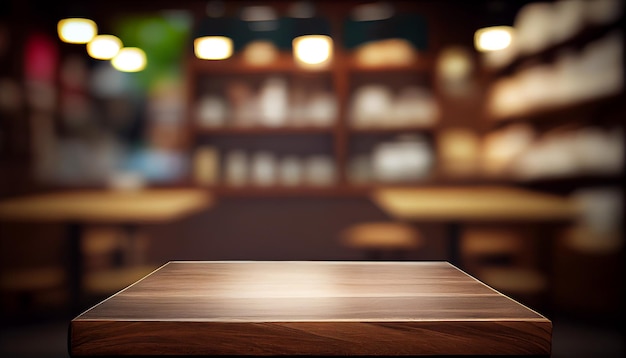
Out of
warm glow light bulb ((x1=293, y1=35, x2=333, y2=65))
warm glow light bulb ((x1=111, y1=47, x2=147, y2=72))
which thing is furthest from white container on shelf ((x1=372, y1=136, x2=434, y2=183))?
warm glow light bulb ((x1=111, y1=47, x2=147, y2=72))

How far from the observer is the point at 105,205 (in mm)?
3703

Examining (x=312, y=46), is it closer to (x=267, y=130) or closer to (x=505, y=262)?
(x=267, y=130)

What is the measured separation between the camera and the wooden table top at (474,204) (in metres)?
3.28

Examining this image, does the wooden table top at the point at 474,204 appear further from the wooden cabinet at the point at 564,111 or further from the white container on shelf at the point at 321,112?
the white container on shelf at the point at 321,112

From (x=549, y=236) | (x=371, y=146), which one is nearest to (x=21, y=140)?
(x=371, y=146)

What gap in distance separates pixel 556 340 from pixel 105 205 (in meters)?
2.90

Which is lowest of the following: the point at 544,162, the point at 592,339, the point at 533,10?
the point at 592,339

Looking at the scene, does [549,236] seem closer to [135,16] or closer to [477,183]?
[477,183]

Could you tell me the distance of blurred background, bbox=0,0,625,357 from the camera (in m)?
3.77

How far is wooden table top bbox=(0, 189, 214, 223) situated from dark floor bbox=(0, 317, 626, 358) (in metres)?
0.65

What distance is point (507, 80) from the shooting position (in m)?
4.30

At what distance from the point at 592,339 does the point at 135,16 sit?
4.00 m

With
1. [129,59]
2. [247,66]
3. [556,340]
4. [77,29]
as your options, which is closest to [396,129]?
[247,66]

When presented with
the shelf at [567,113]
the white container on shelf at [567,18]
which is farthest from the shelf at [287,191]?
the white container on shelf at [567,18]
